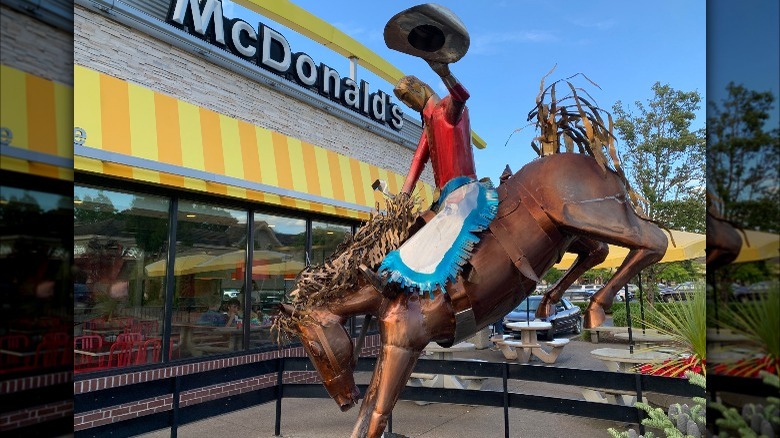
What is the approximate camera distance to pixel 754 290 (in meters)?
0.91

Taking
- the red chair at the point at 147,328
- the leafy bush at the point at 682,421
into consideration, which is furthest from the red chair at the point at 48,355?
the red chair at the point at 147,328

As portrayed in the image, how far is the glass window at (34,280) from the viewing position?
2.58ft

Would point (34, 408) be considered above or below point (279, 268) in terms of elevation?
above

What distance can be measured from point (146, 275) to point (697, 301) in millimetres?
7053

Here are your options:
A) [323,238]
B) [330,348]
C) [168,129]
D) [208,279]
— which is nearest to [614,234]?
[330,348]

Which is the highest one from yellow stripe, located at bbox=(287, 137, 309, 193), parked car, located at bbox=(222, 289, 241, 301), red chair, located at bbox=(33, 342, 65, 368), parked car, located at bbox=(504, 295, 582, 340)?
yellow stripe, located at bbox=(287, 137, 309, 193)

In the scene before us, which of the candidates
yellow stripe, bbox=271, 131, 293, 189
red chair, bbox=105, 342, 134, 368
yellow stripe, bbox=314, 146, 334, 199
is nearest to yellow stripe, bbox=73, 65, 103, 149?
red chair, bbox=105, 342, 134, 368

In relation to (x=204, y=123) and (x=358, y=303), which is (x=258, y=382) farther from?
(x=358, y=303)

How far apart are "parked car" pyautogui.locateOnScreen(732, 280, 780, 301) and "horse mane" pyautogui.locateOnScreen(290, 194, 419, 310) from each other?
2.26 meters

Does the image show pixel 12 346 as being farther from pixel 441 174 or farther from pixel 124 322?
pixel 124 322

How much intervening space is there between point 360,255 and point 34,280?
2.44m

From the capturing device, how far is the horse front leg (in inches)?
110

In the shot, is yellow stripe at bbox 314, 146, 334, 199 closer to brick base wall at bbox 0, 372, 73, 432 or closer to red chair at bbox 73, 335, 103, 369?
red chair at bbox 73, 335, 103, 369

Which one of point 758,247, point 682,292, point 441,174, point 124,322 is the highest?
point 441,174
